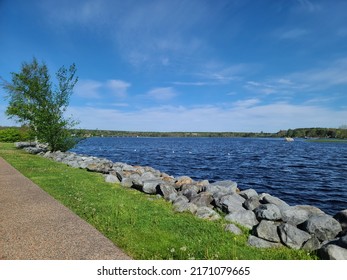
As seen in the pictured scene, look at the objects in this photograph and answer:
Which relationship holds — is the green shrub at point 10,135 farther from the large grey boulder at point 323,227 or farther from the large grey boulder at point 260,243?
the large grey boulder at point 323,227

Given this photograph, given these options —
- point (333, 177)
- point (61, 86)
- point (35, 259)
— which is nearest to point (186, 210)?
point (35, 259)

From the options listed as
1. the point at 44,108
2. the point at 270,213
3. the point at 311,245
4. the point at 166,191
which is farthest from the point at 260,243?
the point at 44,108

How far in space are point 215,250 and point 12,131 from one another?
5766 cm

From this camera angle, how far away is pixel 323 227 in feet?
23.2

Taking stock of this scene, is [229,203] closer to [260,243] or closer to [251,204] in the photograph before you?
[251,204]

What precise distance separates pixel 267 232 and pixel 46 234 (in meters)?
5.30

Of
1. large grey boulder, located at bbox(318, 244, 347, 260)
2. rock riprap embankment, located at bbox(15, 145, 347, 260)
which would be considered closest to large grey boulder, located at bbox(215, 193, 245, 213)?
rock riprap embankment, located at bbox(15, 145, 347, 260)

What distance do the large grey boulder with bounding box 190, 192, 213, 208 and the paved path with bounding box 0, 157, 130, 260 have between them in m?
4.26

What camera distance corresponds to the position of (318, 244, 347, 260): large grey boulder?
5.44 meters

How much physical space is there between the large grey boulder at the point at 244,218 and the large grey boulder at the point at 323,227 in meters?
Answer: 1.43

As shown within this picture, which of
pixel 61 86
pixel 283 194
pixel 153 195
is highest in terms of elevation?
pixel 61 86

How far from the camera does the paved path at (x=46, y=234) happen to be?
5.49 meters

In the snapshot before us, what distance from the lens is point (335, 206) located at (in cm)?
1490

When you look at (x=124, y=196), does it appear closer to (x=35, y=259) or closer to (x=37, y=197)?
(x=37, y=197)
